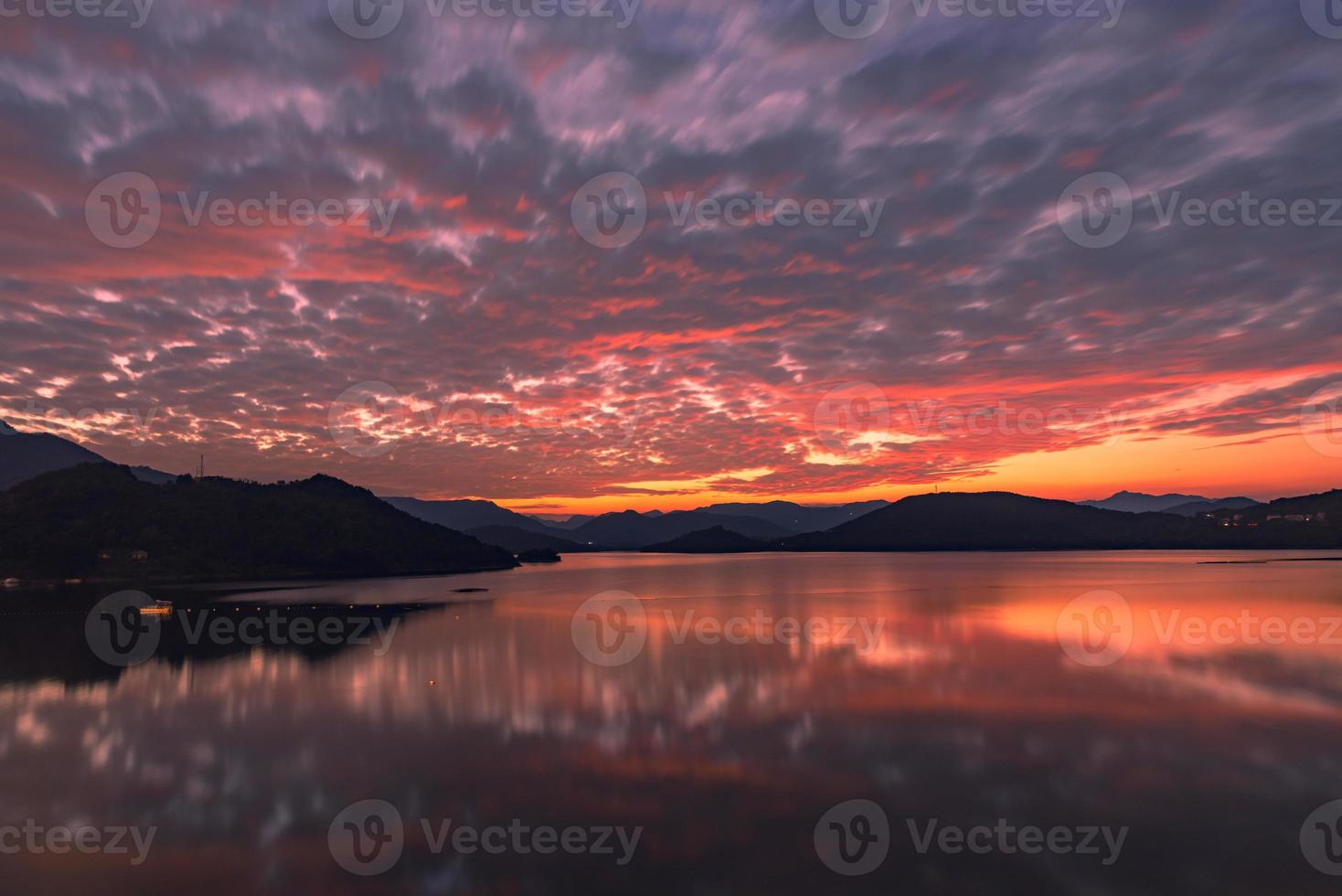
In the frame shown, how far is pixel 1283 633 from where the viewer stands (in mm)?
56562

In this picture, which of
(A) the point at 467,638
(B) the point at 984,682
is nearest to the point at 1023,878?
(B) the point at 984,682

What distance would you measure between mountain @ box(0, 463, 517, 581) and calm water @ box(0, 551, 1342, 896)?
4234 inches

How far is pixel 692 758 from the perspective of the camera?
2608cm

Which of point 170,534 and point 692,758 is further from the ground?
point 170,534

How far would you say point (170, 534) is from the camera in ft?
521

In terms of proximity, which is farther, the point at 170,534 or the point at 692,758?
the point at 170,534

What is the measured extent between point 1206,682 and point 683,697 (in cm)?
3148

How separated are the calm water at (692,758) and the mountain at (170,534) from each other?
107537mm

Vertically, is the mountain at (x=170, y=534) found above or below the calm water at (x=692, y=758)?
above

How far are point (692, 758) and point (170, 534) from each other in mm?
180281

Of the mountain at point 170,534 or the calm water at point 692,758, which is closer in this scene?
the calm water at point 692,758

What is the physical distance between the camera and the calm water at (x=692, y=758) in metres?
17.3

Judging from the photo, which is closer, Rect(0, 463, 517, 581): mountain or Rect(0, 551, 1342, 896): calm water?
Rect(0, 551, 1342, 896): calm water

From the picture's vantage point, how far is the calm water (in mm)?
17312
